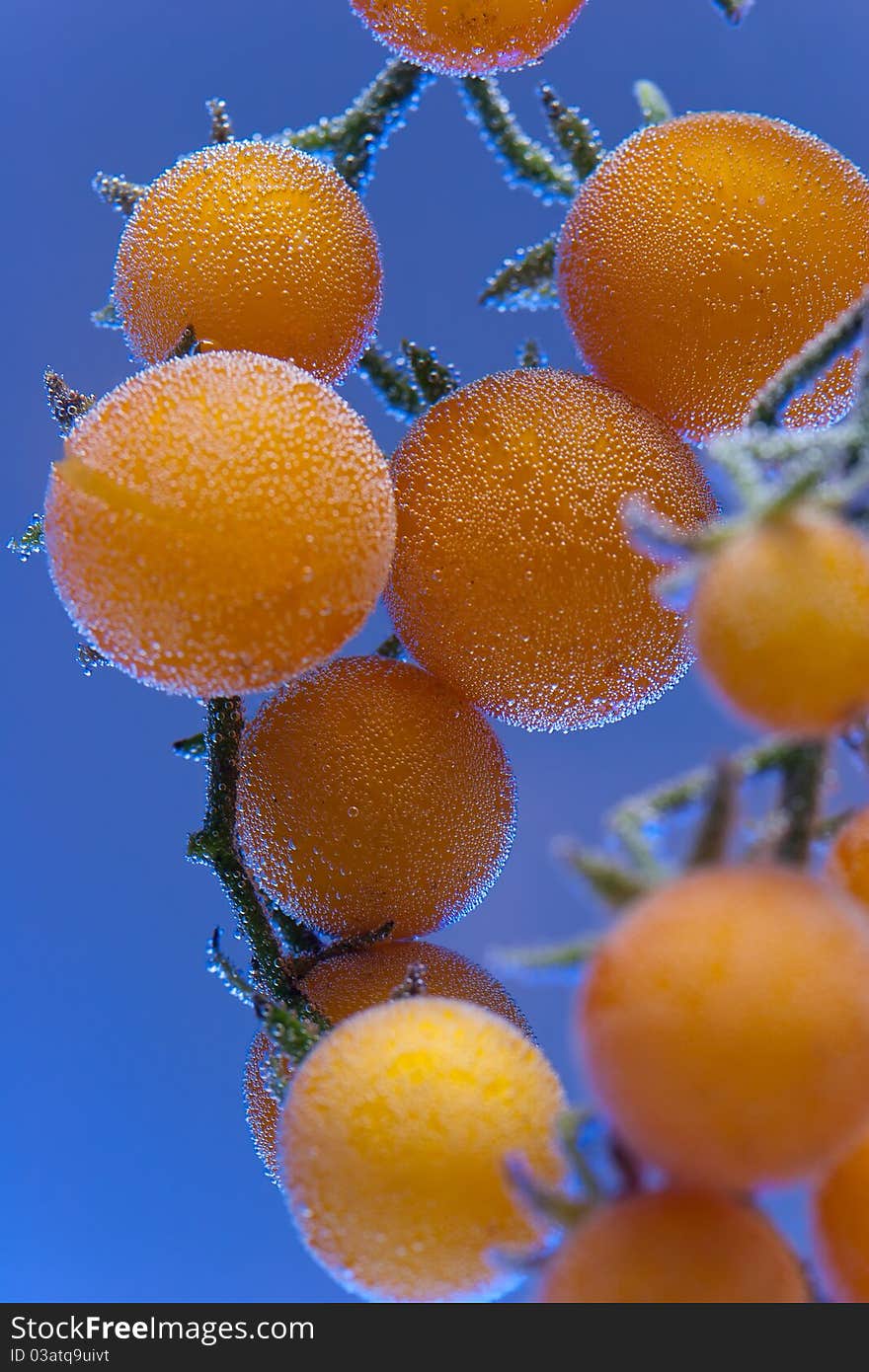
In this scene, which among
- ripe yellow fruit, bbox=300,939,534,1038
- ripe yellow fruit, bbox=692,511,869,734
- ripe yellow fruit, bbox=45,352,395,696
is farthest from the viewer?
ripe yellow fruit, bbox=300,939,534,1038

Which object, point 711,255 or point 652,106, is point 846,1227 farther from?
point 652,106

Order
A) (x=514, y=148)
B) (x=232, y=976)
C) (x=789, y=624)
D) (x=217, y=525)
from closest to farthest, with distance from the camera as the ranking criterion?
(x=789, y=624)
(x=217, y=525)
(x=232, y=976)
(x=514, y=148)

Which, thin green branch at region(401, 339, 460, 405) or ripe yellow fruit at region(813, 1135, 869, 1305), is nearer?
ripe yellow fruit at region(813, 1135, 869, 1305)

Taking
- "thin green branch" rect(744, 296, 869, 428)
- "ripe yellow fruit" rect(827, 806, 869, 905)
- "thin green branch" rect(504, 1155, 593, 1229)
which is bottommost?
"thin green branch" rect(504, 1155, 593, 1229)

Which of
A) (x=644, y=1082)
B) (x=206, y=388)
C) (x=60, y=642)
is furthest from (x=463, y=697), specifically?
(x=60, y=642)

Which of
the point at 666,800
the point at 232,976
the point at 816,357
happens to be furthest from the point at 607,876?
the point at 232,976

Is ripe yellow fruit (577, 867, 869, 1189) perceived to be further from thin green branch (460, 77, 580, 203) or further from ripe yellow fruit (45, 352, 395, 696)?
thin green branch (460, 77, 580, 203)

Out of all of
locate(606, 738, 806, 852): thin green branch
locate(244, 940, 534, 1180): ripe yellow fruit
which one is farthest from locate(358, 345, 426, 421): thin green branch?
locate(606, 738, 806, 852): thin green branch
